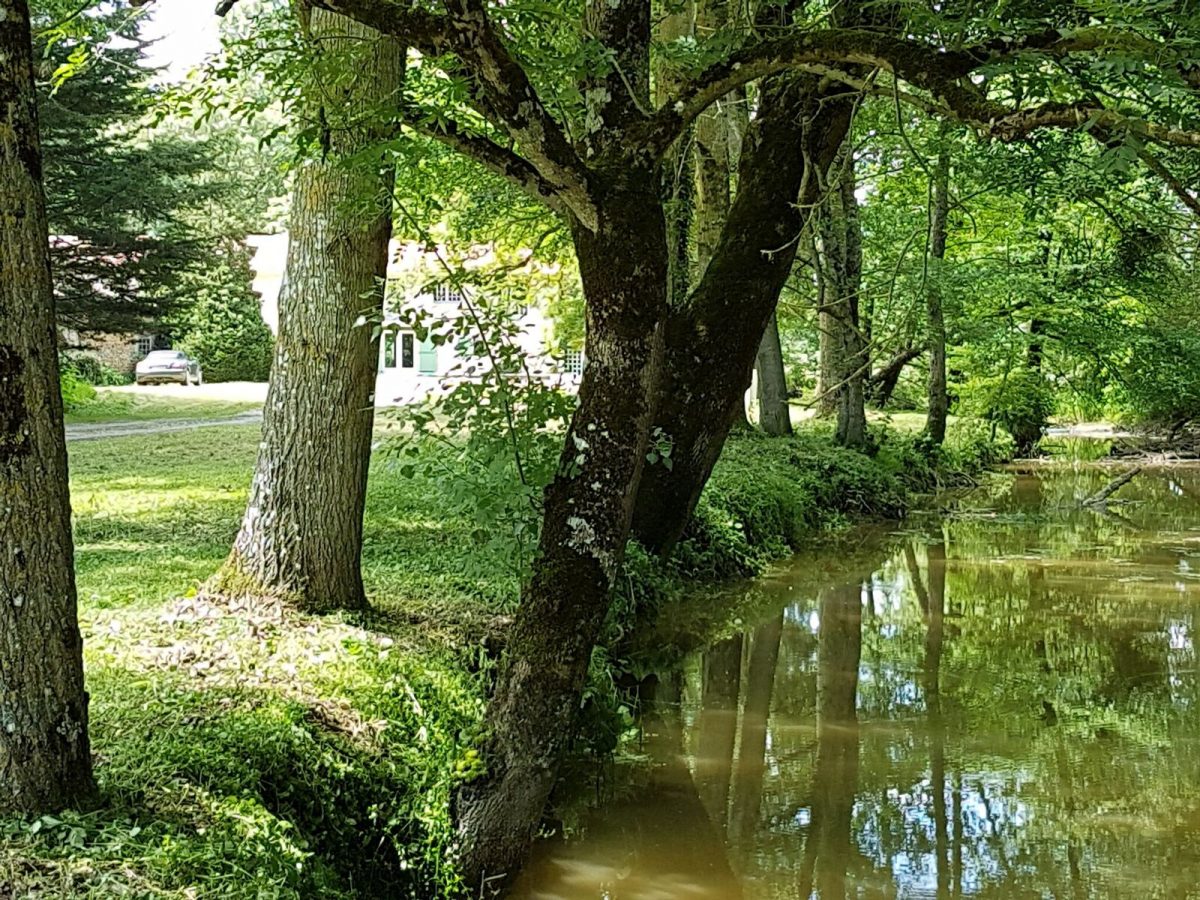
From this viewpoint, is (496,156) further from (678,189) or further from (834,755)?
(678,189)

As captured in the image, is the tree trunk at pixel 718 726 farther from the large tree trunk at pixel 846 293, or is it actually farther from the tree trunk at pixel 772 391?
the tree trunk at pixel 772 391

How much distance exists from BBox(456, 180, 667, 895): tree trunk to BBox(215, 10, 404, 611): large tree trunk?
5.03 ft

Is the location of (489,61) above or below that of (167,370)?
above

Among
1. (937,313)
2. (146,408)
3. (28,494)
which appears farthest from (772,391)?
(28,494)

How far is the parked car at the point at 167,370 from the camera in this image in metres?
32.5

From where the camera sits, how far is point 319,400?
18.9 feet

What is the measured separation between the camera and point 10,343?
313 centimetres

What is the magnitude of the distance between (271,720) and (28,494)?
1.43 meters

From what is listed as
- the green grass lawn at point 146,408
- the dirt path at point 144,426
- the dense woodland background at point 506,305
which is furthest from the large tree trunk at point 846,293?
the green grass lawn at point 146,408

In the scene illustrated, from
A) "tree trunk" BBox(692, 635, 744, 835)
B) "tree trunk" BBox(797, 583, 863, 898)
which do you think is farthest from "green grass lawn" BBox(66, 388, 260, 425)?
"tree trunk" BBox(797, 583, 863, 898)

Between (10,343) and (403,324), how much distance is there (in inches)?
96.8

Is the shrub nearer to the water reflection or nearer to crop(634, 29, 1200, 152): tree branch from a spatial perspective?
the water reflection

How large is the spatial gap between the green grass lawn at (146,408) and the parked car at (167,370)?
20.4 ft

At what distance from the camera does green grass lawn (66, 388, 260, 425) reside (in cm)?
2203
